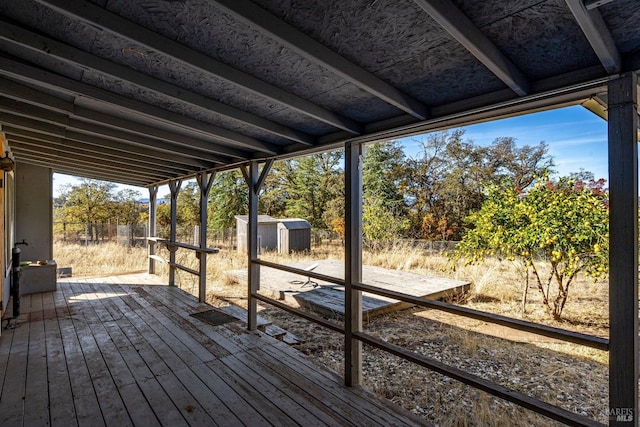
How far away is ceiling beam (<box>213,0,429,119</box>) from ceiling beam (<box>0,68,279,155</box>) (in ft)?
5.34

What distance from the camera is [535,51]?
1.50m

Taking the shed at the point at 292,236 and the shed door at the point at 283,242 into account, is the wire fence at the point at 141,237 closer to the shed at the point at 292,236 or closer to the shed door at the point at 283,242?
the shed at the point at 292,236

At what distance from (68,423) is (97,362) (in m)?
0.99

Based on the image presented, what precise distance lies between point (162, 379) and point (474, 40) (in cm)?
326

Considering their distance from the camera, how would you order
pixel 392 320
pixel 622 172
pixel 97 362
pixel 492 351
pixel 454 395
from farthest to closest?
pixel 392 320 → pixel 492 351 → pixel 454 395 → pixel 97 362 → pixel 622 172

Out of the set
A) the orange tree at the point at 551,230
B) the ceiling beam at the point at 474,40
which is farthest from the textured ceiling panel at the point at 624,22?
the orange tree at the point at 551,230

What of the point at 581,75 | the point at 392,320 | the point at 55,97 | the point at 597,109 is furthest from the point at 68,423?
the point at 392,320

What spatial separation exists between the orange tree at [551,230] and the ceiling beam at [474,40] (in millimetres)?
4136

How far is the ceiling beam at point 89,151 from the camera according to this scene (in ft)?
13.0

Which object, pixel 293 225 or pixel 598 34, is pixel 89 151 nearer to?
pixel 598 34

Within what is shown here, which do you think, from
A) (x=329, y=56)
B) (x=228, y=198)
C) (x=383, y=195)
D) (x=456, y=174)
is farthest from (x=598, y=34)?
(x=228, y=198)

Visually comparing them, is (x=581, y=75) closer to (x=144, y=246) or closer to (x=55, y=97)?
(x=55, y=97)

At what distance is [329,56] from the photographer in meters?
1.61

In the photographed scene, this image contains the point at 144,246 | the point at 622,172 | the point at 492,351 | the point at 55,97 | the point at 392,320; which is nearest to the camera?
the point at 622,172
